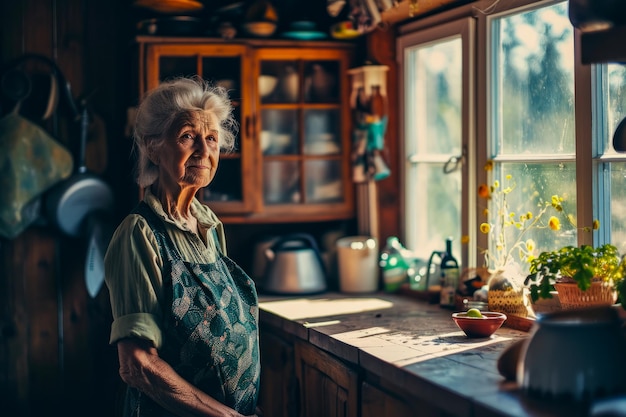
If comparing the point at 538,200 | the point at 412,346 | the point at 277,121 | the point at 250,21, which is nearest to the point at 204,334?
the point at 412,346

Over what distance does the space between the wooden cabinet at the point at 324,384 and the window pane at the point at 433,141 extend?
81 cm

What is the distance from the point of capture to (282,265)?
11.7ft

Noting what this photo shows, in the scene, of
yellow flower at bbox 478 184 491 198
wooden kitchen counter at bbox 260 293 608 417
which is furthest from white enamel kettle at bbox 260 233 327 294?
yellow flower at bbox 478 184 491 198

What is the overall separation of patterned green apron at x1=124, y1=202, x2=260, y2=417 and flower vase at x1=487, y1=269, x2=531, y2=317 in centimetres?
86

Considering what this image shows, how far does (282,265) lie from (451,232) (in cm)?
76

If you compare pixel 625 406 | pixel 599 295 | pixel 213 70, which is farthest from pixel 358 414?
pixel 213 70

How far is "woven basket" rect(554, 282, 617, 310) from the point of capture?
7.50ft

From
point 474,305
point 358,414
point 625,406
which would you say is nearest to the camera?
point 625,406

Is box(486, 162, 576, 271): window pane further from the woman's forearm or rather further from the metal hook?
the woman's forearm

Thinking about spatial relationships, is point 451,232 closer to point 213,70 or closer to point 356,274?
point 356,274

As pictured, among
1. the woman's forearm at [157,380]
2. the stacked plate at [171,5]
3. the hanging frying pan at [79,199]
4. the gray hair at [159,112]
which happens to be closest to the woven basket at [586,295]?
the woman's forearm at [157,380]

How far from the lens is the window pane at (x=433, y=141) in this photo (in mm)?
3297

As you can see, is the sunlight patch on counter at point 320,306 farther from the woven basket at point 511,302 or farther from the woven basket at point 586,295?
the woven basket at point 586,295

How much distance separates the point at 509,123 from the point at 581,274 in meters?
0.93
